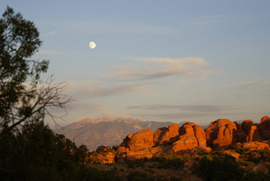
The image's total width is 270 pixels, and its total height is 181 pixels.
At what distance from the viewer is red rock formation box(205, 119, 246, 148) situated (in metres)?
78.9

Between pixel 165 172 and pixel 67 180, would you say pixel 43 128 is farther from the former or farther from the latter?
pixel 165 172

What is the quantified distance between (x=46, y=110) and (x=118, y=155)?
60.7 meters

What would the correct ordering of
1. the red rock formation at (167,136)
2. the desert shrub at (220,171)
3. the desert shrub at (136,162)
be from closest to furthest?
the desert shrub at (220,171) < the desert shrub at (136,162) < the red rock formation at (167,136)

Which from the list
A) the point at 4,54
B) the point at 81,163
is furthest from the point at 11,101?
the point at 81,163

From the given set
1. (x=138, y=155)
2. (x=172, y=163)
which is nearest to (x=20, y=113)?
(x=172, y=163)

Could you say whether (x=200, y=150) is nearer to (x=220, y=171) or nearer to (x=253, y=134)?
(x=253, y=134)

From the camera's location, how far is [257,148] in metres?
65.3

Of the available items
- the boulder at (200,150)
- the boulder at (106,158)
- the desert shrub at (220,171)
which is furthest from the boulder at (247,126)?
the desert shrub at (220,171)

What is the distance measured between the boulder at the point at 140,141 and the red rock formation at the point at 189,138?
33.5 ft

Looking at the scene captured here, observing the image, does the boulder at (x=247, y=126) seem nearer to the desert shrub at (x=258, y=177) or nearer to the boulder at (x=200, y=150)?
the boulder at (x=200, y=150)

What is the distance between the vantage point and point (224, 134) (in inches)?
3135

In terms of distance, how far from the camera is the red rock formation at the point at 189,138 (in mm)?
73756

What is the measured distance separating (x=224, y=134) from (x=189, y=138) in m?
11.5

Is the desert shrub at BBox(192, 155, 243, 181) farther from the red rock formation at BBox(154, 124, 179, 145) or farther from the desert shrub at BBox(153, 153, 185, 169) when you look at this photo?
the red rock formation at BBox(154, 124, 179, 145)
